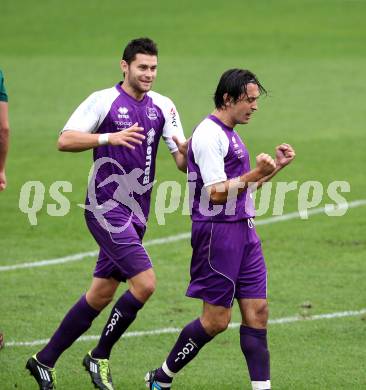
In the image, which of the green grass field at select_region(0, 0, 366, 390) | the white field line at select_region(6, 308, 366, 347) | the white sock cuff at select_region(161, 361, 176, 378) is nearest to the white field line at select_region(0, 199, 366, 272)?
the green grass field at select_region(0, 0, 366, 390)

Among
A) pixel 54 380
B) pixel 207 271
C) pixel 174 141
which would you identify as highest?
pixel 174 141

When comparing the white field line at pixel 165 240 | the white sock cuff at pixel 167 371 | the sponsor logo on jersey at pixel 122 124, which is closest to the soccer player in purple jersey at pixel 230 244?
the white sock cuff at pixel 167 371

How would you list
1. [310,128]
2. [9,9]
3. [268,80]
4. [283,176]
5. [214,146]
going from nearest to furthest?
[214,146], [283,176], [310,128], [268,80], [9,9]

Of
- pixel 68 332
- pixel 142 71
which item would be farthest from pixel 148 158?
pixel 68 332

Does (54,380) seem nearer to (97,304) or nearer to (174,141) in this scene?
(97,304)

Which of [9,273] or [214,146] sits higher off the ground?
[214,146]

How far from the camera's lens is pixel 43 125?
23312 millimetres

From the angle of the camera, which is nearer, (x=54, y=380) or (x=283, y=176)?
(x=54, y=380)

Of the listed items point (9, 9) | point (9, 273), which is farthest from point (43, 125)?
point (9, 9)

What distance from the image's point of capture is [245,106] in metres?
8.52

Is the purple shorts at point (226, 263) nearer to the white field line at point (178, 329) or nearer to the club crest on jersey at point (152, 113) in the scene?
the club crest on jersey at point (152, 113)

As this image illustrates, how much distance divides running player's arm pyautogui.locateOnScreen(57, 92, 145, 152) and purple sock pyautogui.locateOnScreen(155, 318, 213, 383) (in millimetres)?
1425

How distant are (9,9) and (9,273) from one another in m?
28.9

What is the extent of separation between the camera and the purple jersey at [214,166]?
832 cm
